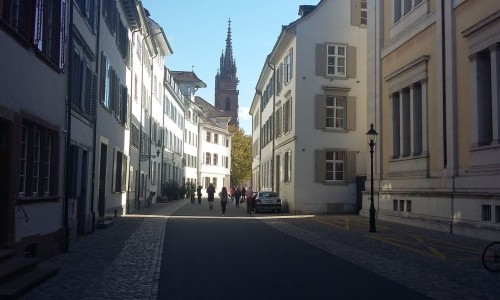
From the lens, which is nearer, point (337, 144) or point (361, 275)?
point (361, 275)

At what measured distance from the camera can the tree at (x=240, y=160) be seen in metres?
97.2

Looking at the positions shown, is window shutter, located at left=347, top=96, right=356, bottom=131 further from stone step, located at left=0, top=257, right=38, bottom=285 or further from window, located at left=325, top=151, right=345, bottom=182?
stone step, located at left=0, top=257, right=38, bottom=285

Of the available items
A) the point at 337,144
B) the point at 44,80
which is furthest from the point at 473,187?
the point at 337,144

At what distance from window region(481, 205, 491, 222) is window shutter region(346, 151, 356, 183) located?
654 inches

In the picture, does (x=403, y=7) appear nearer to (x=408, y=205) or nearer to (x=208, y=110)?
(x=408, y=205)

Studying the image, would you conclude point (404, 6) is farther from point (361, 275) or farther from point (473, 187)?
point (361, 275)

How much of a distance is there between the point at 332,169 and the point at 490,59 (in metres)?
16.7

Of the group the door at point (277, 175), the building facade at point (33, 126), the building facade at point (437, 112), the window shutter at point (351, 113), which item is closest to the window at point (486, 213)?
the building facade at point (437, 112)

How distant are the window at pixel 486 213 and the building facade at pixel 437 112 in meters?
0.03

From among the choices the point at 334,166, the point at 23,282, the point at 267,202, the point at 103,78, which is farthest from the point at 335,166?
the point at 23,282

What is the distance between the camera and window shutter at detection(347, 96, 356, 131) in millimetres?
35062

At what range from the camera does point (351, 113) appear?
115ft

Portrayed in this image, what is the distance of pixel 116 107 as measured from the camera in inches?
1011

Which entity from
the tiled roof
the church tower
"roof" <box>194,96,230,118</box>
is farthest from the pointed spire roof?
the tiled roof
